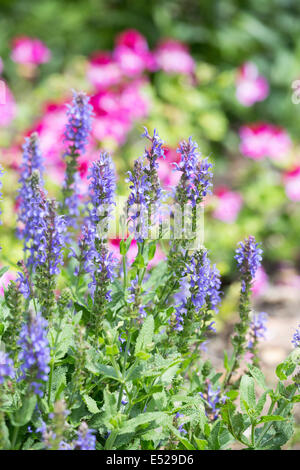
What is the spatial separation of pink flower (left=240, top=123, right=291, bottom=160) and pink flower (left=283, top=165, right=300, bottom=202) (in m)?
0.29

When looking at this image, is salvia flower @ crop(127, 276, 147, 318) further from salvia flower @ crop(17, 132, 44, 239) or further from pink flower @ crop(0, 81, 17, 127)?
pink flower @ crop(0, 81, 17, 127)

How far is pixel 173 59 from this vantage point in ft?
16.7

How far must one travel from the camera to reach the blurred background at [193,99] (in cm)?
422

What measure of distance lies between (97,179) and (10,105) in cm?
300

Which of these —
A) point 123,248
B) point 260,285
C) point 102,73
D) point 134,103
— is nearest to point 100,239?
point 123,248

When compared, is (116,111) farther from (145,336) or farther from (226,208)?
(145,336)

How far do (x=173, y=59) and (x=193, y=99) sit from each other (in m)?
0.45

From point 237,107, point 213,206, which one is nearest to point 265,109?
Result: point 237,107

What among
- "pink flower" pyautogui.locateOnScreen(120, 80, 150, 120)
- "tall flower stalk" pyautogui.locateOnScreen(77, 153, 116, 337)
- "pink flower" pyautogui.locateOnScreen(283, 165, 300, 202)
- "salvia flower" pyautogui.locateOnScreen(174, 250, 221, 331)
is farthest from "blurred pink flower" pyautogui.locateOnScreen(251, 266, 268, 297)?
"tall flower stalk" pyautogui.locateOnScreen(77, 153, 116, 337)

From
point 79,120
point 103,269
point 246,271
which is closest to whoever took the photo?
point 103,269

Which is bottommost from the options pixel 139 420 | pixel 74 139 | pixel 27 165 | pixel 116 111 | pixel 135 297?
pixel 139 420

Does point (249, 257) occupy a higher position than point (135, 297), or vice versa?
point (249, 257)

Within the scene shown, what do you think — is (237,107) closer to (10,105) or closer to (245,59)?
(245,59)

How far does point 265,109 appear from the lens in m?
5.91
